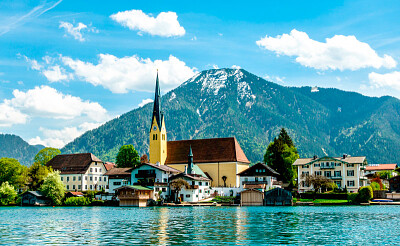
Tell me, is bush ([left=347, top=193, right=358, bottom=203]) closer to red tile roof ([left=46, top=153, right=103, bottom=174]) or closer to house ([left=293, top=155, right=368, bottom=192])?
house ([left=293, top=155, right=368, bottom=192])

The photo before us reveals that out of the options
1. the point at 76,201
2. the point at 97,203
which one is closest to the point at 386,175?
the point at 97,203

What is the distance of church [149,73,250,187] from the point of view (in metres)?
115

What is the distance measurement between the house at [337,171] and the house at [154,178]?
2995 centimetres

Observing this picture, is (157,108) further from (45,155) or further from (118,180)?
(45,155)

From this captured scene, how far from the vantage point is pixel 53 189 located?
101 meters

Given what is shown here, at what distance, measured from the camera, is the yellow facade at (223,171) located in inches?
4500

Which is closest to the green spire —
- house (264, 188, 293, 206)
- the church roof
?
the church roof

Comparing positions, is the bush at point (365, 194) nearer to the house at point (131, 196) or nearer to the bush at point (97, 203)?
the house at point (131, 196)

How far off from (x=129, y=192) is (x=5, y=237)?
6161 cm

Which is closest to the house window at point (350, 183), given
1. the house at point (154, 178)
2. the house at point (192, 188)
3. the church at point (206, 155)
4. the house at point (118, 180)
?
the church at point (206, 155)

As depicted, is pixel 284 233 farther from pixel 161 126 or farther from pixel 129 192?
pixel 161 126

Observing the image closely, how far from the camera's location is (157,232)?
119 feet

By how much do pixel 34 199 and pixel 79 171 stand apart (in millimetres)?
25141

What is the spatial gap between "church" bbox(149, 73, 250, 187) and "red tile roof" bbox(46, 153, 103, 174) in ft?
60.9
